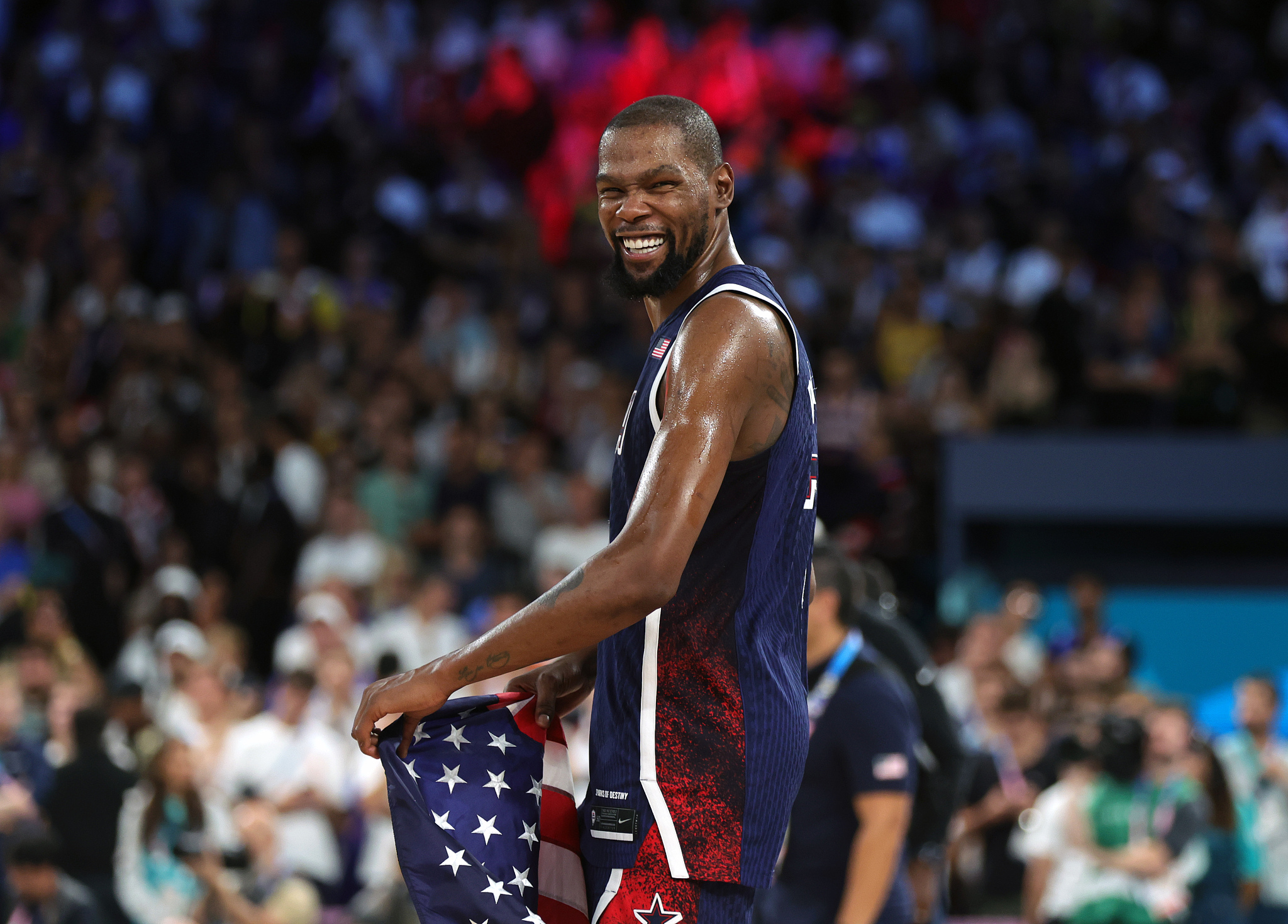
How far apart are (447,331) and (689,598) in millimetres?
11153

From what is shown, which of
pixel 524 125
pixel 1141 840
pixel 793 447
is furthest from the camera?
pixel 524 125

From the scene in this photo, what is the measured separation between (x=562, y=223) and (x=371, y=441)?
3.59 m

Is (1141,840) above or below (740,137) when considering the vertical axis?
below

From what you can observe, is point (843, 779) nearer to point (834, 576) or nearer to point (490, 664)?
point (834, 576)

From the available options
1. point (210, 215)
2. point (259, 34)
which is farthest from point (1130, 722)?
point (259, 34)

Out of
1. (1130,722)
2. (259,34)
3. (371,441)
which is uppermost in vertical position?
(259,34)

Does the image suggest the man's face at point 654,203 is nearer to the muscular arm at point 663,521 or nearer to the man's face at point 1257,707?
the muscular arm at point 663,521

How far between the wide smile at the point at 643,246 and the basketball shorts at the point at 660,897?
98 centimetres

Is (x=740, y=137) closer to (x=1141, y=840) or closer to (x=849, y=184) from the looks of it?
(x=849, y=184)

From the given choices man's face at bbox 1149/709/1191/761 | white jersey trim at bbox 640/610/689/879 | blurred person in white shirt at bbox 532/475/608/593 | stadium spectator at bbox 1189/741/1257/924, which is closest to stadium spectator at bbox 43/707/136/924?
blurred person in white shirt at bbox 532/475/608/593

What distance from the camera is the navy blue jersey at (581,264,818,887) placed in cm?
276

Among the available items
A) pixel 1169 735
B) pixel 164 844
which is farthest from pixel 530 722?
pixel 1169 735

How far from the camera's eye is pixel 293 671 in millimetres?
9656

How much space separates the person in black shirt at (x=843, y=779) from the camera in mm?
4738
